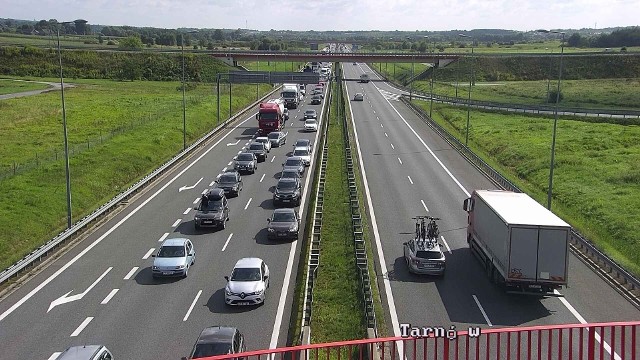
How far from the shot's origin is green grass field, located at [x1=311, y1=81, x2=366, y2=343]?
73.6 feet

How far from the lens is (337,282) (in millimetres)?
27078

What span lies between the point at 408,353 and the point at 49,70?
138956mm

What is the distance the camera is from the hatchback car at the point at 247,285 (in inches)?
989

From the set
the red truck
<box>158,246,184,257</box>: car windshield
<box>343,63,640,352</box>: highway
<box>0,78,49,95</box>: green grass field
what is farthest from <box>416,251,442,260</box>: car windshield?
<box>0,78,49,95</box>: green grass field

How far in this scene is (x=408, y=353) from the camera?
2100cm

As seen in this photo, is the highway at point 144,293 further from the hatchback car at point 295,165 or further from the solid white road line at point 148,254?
the hatchback car at point 295,165

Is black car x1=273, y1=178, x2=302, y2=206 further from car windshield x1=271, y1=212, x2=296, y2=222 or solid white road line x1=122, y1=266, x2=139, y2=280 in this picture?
solid white road line x1=122, y1=266, x2=139, y2=280

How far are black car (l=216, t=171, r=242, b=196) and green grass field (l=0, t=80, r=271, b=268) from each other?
731 cm

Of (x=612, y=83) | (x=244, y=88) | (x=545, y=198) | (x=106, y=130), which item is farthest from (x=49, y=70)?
(x=545, y=198)

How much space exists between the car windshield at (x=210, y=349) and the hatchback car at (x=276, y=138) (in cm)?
4555

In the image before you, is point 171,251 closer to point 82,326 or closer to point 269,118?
point 82,326

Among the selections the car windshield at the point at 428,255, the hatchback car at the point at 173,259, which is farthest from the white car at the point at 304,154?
the car windshield at the point at 428,255

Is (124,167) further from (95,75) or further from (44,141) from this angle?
(95,75)

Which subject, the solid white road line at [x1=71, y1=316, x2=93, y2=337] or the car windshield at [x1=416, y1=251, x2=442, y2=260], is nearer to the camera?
the solid white road line at [x1=71, y1=316, x2=93, y2=337]
